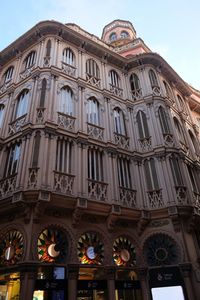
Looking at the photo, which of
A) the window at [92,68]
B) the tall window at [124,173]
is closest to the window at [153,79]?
the window at [92,68]

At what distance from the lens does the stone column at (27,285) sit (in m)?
9.49

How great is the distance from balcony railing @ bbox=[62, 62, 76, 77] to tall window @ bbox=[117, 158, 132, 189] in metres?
6.68

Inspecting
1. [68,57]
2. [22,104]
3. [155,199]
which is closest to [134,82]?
[68,57]

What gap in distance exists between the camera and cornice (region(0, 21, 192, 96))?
17.6 m

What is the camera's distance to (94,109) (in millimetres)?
16688

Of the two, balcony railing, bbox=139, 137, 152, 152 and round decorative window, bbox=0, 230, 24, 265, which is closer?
round decorative window, bbox=0, 230, 24, 265

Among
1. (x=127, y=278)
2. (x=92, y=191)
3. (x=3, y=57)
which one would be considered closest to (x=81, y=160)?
(x=92, y=191)

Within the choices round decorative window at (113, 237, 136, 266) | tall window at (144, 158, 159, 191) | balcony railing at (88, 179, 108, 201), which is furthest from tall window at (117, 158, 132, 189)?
round decorative window at (113, 237, 136, 266)

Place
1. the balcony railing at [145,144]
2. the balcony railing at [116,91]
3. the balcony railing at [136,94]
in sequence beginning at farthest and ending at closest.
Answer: the balcony railing at [136,94], the balcony railing at [116,91], the balcony railing at [145,144]

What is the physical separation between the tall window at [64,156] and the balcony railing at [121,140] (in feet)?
11.9

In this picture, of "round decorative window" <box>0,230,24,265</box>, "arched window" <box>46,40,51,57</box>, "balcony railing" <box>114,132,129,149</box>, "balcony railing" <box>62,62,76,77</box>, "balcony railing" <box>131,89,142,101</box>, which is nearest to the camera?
"round decorative window" <box>0,230,24,265</box>

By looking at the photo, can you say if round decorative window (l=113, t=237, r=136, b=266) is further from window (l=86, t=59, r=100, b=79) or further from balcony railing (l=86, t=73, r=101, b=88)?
window (l=86, t=59, r=100, b=79)

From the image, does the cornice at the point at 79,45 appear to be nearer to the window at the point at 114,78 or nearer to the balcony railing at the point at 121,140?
the window at the point at 114,78

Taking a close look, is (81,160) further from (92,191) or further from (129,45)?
(129,45)
